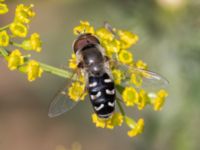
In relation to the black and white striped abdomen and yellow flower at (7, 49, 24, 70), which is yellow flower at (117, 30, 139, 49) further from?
yellow flower at (7, 49, 24, 70)

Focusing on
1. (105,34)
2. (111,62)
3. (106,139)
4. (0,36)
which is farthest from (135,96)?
(106,139)

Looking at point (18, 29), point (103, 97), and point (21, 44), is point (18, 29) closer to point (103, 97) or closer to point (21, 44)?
point (21, 44)

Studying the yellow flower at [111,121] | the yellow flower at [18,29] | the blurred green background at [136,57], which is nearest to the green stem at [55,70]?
the yellow flower at [18,29]

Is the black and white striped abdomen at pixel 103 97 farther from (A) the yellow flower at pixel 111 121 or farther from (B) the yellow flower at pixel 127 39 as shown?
(B) the yellow flower at pixel 127 39

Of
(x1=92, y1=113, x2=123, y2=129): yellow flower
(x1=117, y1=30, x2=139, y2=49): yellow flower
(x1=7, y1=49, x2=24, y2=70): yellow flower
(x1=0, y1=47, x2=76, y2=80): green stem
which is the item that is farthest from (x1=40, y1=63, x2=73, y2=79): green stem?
(x1=117, y1=30, x2=139, y2=49): yellow flower

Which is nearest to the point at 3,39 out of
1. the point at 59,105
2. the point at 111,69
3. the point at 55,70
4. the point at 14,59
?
the point at 14,59
